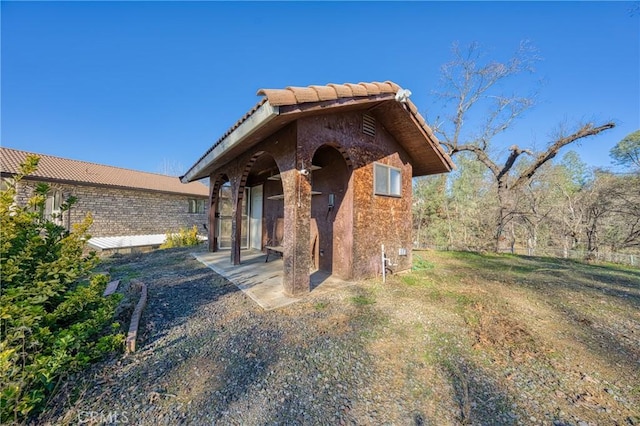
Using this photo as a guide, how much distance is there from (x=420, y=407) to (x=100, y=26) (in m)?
11.1

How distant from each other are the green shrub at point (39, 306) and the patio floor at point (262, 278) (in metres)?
2.16

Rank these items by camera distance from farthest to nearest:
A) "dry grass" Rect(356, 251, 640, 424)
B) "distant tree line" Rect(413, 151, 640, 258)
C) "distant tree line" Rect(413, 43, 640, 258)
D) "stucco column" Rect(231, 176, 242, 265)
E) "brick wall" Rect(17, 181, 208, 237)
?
"brick wall" Rect(17, 181, 208, 237)
"distant tree line" Rect(413, 43, 640, 258)
"distant tree line" Rect(413, 151, 640, 258)
"stucco column" Rect(231, 176, 242, 265)
"dry grass" Rect(356, 251, 640, 424)

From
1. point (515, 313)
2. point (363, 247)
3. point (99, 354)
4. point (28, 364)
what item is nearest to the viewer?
point (28, 364)

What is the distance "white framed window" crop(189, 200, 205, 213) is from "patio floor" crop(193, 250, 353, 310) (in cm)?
1045

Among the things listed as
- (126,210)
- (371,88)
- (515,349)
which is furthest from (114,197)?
(515,349)

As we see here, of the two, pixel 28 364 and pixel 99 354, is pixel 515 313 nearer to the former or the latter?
pixel 99 354

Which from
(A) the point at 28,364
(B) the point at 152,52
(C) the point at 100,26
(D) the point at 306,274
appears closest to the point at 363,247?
(D) the point at 306,274

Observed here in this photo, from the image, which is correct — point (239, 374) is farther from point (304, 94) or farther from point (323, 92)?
point (323, 92)

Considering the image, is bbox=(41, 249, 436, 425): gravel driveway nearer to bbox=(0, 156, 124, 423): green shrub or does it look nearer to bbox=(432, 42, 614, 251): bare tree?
bbox=(0, 156, 124, 423): green shrub

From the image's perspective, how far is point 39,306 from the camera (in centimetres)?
202

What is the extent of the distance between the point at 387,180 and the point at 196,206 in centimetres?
1564

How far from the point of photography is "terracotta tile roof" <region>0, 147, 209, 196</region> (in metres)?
11.9

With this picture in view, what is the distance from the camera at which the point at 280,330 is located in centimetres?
324

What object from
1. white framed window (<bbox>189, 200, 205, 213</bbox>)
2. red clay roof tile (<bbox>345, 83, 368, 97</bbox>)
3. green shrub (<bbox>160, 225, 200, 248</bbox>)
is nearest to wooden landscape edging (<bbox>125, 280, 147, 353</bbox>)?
red clay roof tile (<bbox>345, 83, 368, 97</bbox>)
